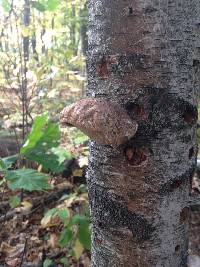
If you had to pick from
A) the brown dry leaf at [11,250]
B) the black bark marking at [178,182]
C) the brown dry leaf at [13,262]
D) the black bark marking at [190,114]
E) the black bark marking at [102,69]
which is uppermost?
the black bark marking at [102,69]

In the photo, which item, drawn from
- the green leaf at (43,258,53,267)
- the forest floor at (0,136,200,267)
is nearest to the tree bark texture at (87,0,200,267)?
the forest floor at (0,136,200,267)

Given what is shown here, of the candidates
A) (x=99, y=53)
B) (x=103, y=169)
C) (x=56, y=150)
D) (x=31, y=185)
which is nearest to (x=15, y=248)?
(x=56, y=150)

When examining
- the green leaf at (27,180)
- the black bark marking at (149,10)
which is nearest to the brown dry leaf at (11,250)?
the green leaf at (27,180)

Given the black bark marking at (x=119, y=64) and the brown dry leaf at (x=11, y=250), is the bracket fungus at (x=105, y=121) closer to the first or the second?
the black bark marking at (x=119, y=64)

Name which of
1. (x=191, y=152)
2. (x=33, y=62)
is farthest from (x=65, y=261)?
(x=33, y=62)

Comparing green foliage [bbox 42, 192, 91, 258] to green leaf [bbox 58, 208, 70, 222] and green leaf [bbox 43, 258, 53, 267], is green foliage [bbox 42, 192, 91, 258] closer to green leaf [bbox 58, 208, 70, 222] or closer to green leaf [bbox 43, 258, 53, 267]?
green leaf [bbox 58, 208, 70, 222]

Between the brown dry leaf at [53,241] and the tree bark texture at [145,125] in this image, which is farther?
the brown dry leaf at [53,241]
